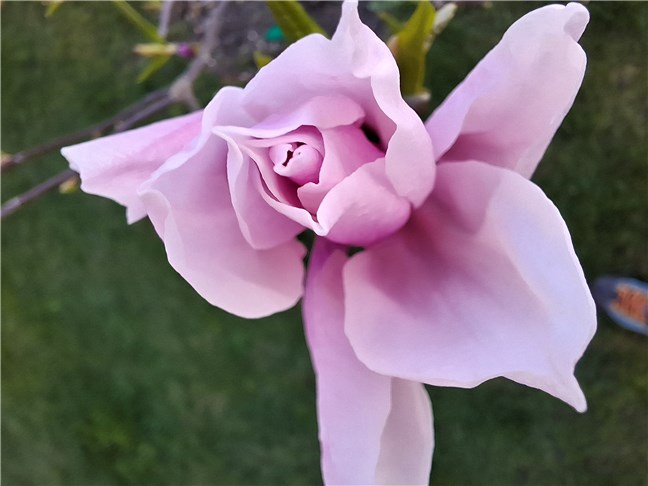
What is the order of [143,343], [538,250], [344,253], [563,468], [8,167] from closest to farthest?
1. [538,250]
2. [344,253]
3. [8,167]
4. [563,468]
5. [143,343]

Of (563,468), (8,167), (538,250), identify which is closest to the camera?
(538,250)

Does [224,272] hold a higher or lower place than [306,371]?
higher

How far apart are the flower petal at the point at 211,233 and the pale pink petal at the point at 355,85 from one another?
2 centimetres

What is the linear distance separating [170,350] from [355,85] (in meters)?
1.02

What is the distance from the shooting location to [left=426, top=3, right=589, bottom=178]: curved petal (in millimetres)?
298

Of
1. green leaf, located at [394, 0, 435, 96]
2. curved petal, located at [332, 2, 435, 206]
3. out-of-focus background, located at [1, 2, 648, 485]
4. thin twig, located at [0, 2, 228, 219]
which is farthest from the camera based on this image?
out-of-focus background, located at [1, 2, 648, 485]

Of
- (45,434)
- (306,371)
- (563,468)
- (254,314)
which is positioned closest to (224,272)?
(254,314)

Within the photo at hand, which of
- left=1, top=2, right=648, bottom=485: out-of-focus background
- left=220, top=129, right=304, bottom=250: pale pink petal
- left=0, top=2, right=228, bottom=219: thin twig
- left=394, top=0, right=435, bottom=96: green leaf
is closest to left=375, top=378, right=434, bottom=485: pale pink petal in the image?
left=220, top=129, right=304, bottom=250: pale pink petal

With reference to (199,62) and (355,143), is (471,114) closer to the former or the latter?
(355,143)

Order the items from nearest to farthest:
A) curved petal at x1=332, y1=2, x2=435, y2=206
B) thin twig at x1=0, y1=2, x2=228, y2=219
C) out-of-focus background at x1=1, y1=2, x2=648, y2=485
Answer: curved petal at x1=332, y1=2, x2=435, y2=206
thin twig at x1=0, y1=2, x2=228, y2=219
out-of-focus background at x1=1, y1=2, x2=648, y2=485

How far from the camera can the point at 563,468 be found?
3.52 feet

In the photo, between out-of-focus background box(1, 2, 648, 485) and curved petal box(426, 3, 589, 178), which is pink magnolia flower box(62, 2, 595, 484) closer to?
curved petal box(426, 3, 589, 178)

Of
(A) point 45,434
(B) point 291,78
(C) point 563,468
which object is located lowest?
(A) point 45,434

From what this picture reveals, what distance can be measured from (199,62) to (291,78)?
0.42m
